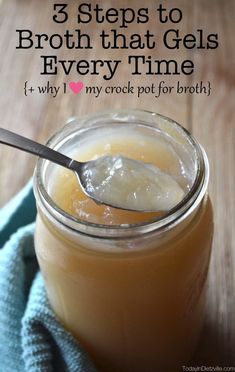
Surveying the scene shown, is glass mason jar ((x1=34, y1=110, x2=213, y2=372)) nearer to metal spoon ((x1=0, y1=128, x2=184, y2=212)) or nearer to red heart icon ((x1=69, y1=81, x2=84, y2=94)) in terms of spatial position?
metal spoon ((x1=0, y1=128, x2=184, y2=212))

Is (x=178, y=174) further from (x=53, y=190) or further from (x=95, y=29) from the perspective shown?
(x=95, y=29)

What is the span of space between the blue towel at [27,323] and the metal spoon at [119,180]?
134 mm

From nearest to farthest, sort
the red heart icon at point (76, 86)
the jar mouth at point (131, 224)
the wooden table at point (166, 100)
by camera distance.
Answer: the jar mouth at point (131, 224) < the wooden table at point (166, 100) < the red heart icon at point (76, 86)

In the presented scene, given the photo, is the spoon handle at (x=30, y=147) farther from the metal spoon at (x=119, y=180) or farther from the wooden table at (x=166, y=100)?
the wooden table at (x=166, y=100)

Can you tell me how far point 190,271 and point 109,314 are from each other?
0.07m

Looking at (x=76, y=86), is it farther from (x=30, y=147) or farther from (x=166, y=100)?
(x=30, y=147)

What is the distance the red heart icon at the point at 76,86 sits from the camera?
0.79 metres

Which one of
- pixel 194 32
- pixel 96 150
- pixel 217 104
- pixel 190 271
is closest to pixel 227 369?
pixel 190 271

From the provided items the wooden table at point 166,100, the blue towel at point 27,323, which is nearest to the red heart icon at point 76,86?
the wooden table at point 166,100

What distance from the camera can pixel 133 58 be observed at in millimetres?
825

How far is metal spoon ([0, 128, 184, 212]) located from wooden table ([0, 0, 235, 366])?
0.56ft

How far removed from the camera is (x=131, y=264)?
0.45 meters

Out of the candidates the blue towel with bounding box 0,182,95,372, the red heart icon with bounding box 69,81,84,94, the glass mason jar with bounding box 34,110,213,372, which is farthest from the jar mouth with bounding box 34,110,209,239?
the red heart icon with bounding box 69,81,84,94

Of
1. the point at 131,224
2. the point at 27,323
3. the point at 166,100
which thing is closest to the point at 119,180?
the point at 131,224
